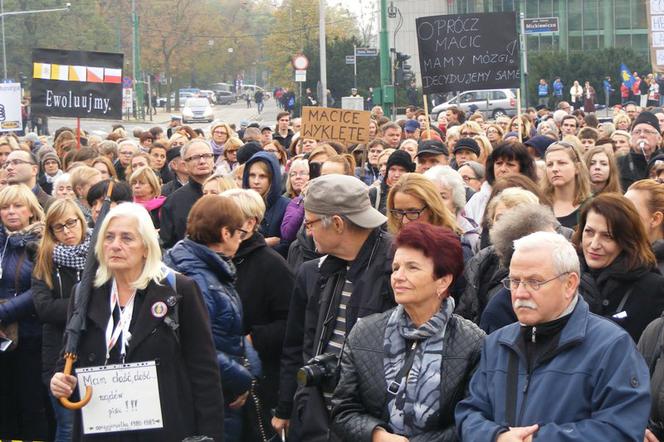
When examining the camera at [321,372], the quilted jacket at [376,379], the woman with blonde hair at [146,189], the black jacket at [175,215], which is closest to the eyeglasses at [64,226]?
the black jacket at [175,215]

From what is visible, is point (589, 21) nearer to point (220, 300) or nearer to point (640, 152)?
point (640, 152)

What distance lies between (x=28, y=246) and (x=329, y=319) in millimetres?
3299

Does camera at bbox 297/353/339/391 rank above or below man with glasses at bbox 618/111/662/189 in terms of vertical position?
below

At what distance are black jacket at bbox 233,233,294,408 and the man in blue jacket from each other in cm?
227

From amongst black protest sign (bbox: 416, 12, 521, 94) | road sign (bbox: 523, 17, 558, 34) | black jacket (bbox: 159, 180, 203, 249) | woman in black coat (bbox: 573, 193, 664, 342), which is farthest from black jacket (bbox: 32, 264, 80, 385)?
road sign (bbox: 523, 17, 558, 34)

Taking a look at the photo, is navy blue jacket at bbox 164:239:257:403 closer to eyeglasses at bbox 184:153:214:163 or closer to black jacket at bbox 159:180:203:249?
black jacket at bbox 159:180:203:249

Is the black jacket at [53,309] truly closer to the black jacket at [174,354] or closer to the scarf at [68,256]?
the scarf at [68,256]

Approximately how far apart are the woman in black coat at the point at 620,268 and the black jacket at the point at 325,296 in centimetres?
110

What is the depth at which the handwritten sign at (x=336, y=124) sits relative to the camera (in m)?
12.8

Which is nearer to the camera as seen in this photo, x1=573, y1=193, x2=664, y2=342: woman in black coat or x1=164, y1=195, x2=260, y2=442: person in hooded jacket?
x1=573, y1=193, x2=664, y2=342: woman in black coat

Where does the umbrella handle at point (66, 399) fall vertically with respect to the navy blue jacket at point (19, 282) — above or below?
below

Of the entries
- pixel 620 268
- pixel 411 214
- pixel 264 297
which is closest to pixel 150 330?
pixel 264 297

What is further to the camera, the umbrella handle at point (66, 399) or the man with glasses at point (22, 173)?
the man with glasses at point (22, 173)

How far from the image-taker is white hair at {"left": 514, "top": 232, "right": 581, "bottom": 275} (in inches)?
172
